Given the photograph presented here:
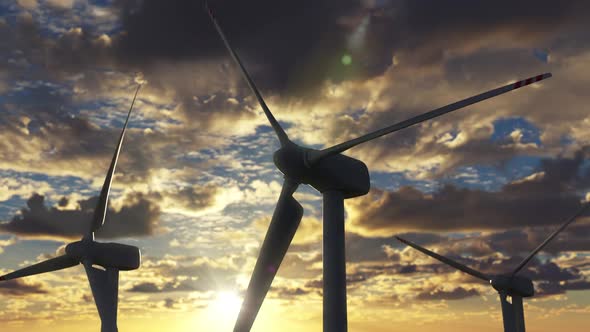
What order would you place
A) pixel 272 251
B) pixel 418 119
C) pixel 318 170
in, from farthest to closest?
pixel 272 251
pixel 318 170
pixel 418 119

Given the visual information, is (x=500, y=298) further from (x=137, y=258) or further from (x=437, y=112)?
(x=437, y=112)

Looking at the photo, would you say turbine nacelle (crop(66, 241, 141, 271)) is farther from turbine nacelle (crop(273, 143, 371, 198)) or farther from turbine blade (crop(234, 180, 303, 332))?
turbine nacelle (crop(273, 143, 371, 198))

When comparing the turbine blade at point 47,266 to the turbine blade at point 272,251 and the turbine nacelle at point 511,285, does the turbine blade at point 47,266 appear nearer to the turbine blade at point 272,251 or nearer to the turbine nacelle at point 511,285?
the turbine blade at point 272,251

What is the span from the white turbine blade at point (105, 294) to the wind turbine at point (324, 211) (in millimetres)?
33479

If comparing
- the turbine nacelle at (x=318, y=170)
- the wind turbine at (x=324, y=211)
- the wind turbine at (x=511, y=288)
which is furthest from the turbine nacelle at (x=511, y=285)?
the turbine nacelle at (x=318, y=170)

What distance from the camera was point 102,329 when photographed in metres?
74.2

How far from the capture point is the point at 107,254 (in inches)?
3004

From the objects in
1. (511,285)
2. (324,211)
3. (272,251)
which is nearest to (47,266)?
(272,251)

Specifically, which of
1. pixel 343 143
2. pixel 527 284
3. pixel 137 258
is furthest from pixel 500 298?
pixel 343 143

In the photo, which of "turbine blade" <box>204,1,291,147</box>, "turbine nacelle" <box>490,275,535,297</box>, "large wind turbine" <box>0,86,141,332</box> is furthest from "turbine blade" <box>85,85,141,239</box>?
"turbine nacelle" <box>490,275,535,297</box>

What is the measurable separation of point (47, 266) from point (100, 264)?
21.6 feet

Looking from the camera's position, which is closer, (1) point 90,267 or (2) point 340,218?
(2) point 340,218

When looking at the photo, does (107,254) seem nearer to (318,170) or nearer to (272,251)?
(272,251)

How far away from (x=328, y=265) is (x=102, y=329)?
40926 millimetres
